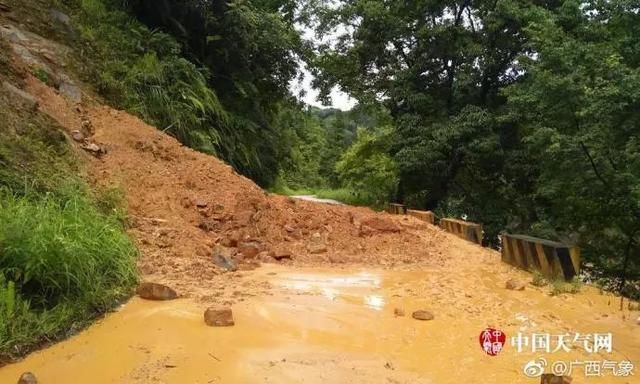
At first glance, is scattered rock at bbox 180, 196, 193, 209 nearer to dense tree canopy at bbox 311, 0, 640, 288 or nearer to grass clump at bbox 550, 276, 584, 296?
grass clump at bbox 550, 276, 584, 296

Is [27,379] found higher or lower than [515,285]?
lower

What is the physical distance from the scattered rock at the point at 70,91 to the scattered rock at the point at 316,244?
4.32 metres

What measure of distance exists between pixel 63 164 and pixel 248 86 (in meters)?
8.21

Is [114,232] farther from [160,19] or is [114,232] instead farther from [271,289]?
[160,19]

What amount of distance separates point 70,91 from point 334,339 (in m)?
6.56

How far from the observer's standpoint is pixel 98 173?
20.8ft

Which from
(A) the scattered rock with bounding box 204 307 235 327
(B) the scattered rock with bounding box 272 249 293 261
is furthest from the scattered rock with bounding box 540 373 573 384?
(B) the scattered rock with bounding box 272 249 293 261

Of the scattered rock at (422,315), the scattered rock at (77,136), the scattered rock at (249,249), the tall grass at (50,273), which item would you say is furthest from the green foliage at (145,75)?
the scattered rock at (422,315)

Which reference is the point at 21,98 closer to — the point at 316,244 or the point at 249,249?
the point at 249,249

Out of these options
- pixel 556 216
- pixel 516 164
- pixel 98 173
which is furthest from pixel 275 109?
pixel 98 173

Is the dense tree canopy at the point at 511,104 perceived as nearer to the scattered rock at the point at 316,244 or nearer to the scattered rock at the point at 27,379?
the scattered rock at the point at 316,244

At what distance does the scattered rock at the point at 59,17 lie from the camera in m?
9.21

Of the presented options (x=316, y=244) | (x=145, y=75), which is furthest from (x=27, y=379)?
(x=145, y=75)

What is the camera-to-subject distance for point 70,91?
8.10 meters
